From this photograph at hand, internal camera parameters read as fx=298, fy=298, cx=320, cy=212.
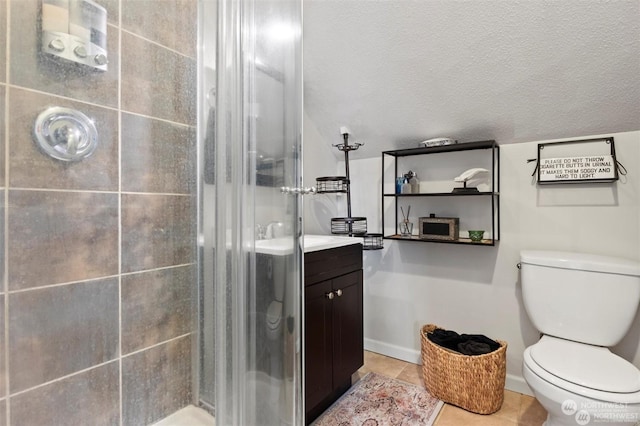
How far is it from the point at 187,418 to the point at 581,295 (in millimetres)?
1822

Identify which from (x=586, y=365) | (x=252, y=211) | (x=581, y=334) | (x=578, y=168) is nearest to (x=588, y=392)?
(x=586, y=365)

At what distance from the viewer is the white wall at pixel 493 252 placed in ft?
5.17

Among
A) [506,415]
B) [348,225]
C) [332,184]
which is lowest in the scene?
[506,415]

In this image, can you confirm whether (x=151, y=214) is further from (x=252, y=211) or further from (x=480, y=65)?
(x=480, y=65)

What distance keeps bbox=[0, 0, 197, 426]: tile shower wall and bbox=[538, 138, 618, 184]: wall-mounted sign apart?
1.87 meters

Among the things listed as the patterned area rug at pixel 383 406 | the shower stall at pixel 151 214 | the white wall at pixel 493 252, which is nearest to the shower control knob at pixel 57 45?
the shower stall at pixel 151 214

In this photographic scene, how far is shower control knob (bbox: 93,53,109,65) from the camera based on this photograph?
0.85m

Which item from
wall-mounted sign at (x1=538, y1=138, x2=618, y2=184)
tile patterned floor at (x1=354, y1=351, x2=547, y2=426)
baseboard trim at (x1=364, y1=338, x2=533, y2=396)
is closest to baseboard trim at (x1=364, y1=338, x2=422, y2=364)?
baseboard trim at (x1=364, y1=338, x2=533, y2=396)

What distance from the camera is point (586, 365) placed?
126 centimetres

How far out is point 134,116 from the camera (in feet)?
3.03

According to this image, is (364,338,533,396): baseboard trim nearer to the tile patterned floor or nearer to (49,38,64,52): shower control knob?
the tile patterned floor

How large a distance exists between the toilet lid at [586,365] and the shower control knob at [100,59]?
1.96 meters

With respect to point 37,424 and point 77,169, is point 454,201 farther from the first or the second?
point 37,424

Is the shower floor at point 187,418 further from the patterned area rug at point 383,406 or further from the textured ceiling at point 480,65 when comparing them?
the textured ceiling at point 480,65
